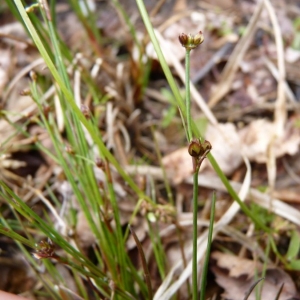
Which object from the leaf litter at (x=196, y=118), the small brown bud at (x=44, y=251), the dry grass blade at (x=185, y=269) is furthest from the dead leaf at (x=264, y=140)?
the small brown bud at (x=44, y=251)

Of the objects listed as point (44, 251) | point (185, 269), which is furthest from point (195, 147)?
point (185, 269)

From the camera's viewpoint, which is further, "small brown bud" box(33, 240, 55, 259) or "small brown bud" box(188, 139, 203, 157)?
"small brown bud" box(33, 240, 55, 259)

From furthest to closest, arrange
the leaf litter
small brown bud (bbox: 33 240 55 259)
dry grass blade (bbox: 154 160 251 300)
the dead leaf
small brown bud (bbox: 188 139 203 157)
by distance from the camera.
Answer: the dead leaf → the leaf litter → dry grass blade (bbox: 154 160 251 300) → small brown bud (bbox: 33 240 55 259) → small brown bud (bbox: 188 139 203 157)

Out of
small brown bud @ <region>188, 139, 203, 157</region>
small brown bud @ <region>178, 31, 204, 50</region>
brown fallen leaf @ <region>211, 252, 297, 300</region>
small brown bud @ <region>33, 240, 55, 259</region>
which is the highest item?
small brown bud @ <region>178, 31, 204, 50</region>

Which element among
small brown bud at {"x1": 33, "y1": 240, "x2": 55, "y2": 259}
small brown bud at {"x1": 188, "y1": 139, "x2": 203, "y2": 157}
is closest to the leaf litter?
small brown bud at {"x1": 33, "y1": 240, "x2": 55, "y2": 259}

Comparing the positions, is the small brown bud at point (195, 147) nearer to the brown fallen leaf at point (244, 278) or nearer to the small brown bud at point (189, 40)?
the small brown bud at point (189, 40)

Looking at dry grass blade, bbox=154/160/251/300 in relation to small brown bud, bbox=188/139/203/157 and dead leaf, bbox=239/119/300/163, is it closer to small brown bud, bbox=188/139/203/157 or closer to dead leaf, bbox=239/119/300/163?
dead leaf, bbox=239/119/300/163

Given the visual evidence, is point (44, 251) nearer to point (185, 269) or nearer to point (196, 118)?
point (185, 269)

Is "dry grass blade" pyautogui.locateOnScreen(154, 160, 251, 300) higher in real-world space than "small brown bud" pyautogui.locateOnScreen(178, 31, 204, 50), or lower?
lower
